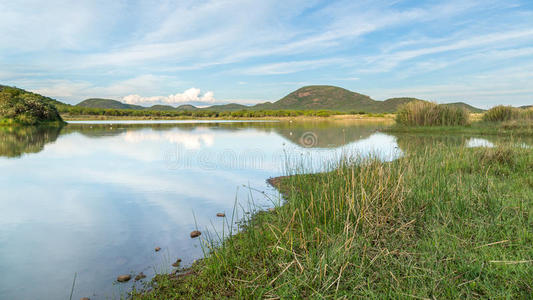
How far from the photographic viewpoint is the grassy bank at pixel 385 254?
2711 mm

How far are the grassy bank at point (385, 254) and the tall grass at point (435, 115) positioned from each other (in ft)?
77.3

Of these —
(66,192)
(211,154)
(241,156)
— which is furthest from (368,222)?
(211,154)

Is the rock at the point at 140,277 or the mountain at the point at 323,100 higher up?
the mountain at the point at 323,100

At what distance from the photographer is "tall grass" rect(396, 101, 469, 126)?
26.0m

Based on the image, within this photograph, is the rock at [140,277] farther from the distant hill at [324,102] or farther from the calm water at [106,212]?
the distant hill at [324,102]

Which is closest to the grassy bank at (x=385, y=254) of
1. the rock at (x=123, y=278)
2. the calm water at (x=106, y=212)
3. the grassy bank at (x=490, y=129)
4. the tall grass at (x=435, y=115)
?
the rock at (x=123, y=278)

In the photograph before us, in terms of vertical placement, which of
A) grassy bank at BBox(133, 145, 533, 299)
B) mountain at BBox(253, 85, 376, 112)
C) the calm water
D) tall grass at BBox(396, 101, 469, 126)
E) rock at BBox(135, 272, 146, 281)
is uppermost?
mountain at BBox(253, 85, 376, 112)

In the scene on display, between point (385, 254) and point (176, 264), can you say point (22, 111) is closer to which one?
point (176, 264)

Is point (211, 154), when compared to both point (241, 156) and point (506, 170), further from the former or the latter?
point (506, 170)

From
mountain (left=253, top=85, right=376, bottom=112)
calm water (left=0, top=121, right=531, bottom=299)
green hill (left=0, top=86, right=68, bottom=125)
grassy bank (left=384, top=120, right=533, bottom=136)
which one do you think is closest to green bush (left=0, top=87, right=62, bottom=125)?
green hill (left=0, top=86, right=68, bottom=125)

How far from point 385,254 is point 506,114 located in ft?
103

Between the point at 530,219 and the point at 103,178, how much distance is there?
11804 millimetres

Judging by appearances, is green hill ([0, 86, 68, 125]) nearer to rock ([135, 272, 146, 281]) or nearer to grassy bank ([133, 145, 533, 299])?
rock ([135, 272, 146, 281])

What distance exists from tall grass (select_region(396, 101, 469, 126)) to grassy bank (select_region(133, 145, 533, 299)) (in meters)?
23.6
